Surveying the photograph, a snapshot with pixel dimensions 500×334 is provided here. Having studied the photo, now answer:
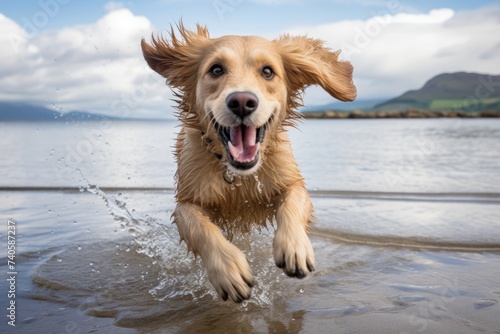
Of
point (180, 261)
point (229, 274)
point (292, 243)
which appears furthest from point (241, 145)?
point (180, 261)

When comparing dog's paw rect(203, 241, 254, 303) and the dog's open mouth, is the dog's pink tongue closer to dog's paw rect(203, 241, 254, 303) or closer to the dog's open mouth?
the dog's open mouth

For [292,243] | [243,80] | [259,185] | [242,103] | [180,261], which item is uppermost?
[243,80]

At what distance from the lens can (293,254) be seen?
3182mm

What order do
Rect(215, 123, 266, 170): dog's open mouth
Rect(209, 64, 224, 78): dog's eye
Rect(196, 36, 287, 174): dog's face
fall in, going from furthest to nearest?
Rect(209, 64, 224, 78): dog's eye, Rect(215, 123, 266, 170): dog's open mouth, Rect(196, 36, 287, 174): dog's face

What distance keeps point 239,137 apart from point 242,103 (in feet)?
1.01

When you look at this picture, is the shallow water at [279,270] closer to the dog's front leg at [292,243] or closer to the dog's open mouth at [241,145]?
the dog's front leg at [292,243]

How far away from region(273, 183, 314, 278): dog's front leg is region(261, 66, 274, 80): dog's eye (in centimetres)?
84

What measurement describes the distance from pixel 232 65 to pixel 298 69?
642mm

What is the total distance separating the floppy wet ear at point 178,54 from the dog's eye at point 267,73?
1.87 ft

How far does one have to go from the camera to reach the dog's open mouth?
3512 millimetres

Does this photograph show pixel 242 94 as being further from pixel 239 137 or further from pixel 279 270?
pixel 279 270

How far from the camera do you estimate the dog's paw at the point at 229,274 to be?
121 inches

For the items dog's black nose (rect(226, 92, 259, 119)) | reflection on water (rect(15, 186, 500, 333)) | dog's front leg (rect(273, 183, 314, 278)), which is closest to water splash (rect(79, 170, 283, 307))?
reflection on water (rect(15, 186, 500, 333))

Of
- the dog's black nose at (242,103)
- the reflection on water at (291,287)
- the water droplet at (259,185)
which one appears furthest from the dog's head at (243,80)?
the reflection on water at (291,287)
